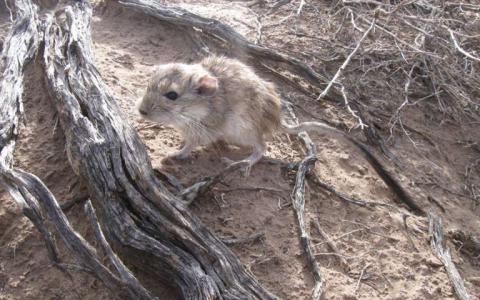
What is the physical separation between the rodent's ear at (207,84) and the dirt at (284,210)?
50cm

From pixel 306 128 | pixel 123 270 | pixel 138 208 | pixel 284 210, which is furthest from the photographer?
pixel 306 128

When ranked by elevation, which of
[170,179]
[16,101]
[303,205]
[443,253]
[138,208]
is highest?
[16,101]

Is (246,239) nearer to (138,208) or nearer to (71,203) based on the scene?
(138,208)

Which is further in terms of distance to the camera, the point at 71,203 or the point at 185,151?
the point at 185,151

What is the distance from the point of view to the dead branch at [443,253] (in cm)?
386

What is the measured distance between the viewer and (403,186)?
15.6 ft

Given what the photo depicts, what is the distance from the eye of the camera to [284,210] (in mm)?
4023

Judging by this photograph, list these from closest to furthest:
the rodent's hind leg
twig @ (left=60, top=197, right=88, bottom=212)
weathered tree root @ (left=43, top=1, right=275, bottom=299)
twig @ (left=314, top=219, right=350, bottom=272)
Answer: weathered tree root @ (left=43, top=1, right=275, bottom=299)
twig @ (left=60, top=197, right=88, bottom=212)
twig @ (left=314, top=219, right=350, bottom=272)
the rodent's hind leg

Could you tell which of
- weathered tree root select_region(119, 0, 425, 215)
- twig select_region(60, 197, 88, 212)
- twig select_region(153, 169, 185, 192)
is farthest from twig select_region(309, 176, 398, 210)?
twig select_region(60, 197, 88, 212)

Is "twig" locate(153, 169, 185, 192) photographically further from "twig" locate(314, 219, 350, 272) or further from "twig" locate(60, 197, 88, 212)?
"twig" locate(314, 219, 350, 272)

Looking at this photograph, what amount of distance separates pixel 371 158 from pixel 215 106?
4.93 ft

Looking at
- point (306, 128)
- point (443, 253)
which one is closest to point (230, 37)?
point (306, 128)

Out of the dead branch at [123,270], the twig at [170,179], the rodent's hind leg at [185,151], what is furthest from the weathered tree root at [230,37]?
the dead branch at [123,270]

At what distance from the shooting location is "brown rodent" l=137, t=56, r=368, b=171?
4.22m
